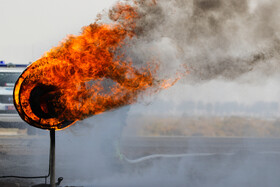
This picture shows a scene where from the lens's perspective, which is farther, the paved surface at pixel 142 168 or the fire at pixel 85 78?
the paved surface at pixel 142 168

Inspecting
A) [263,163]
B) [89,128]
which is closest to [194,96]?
[263,163]

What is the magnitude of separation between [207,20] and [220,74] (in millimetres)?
1020

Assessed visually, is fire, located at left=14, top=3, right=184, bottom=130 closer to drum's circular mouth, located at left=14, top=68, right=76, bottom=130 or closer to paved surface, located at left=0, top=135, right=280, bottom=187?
drum's circular mouth, located at left=14, top=68, right=76, bottom=130

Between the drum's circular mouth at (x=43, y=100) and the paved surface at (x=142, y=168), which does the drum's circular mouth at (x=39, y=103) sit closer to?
the drum's circular mouth at (x=43, y=100)

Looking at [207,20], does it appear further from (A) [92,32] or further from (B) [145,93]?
(A) [92,32]

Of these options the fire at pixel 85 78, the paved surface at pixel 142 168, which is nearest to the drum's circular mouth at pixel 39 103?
the fire at pixel 85 78

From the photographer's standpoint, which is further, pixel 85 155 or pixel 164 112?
pixel 164 112

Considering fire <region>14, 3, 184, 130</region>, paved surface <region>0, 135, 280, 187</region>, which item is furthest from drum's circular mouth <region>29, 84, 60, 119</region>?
paved surface <region>0, 135, 280, 187</region>

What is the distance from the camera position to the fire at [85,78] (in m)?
3.94

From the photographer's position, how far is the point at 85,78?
438 cm

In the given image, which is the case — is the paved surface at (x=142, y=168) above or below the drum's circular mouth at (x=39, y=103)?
below

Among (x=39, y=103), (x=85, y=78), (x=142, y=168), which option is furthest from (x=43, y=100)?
(x=142, y=168)

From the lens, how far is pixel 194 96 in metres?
17.3

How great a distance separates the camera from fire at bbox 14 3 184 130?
3.94m
